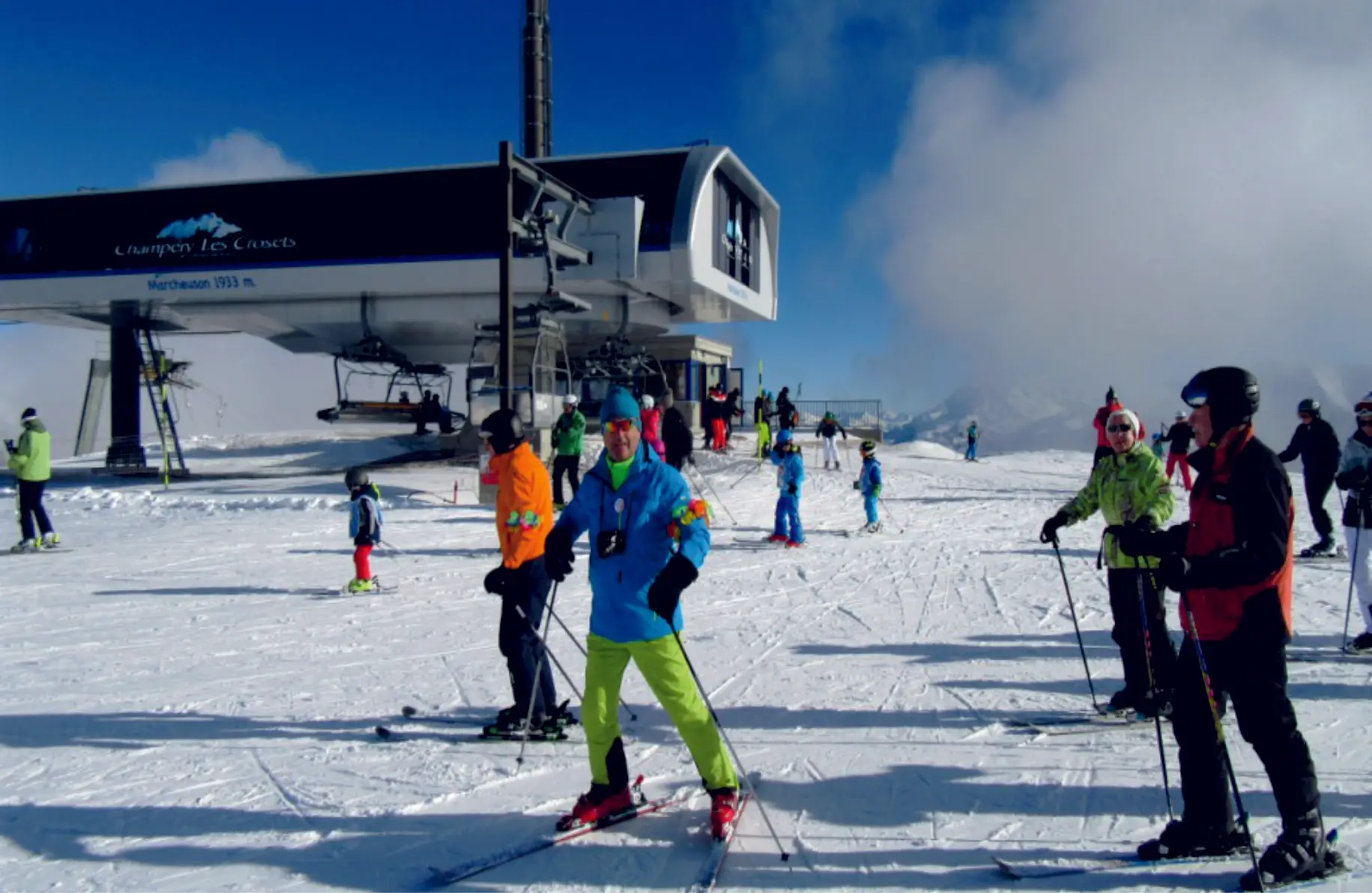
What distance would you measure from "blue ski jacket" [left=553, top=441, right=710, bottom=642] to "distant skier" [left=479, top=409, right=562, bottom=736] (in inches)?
42.4

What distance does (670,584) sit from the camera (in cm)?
324

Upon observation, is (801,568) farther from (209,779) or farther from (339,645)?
(209,779)

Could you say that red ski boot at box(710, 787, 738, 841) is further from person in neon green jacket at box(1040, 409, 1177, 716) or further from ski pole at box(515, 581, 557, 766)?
person in neon green jacket at box(1040, 409, 1177, 716)

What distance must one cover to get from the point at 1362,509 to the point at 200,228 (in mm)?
24849

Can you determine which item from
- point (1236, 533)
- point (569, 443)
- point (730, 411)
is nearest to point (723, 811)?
point (1236, 533)

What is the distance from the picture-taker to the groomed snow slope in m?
3.39

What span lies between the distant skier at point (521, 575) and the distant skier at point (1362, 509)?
540cm

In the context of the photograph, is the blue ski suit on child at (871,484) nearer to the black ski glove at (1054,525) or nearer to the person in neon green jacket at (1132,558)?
A: the person in neon green jacket at (1132,558)

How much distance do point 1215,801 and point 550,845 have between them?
246 centimetres

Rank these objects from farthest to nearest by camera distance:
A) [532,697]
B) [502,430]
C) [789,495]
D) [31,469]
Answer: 1. [789,495]
2. [31,469]
3. [502,430]
4. [532,697]

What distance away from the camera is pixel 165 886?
126 inches

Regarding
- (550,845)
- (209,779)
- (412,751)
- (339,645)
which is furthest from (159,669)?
(550,845)

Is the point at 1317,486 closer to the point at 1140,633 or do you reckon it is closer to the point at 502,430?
the point at 1140,633

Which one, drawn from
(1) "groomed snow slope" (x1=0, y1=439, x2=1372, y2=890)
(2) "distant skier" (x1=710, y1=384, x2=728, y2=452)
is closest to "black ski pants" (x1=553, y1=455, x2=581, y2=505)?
(1) "groomed snow slope" (x1=0, y1=439, x2=1372, y2=890)
